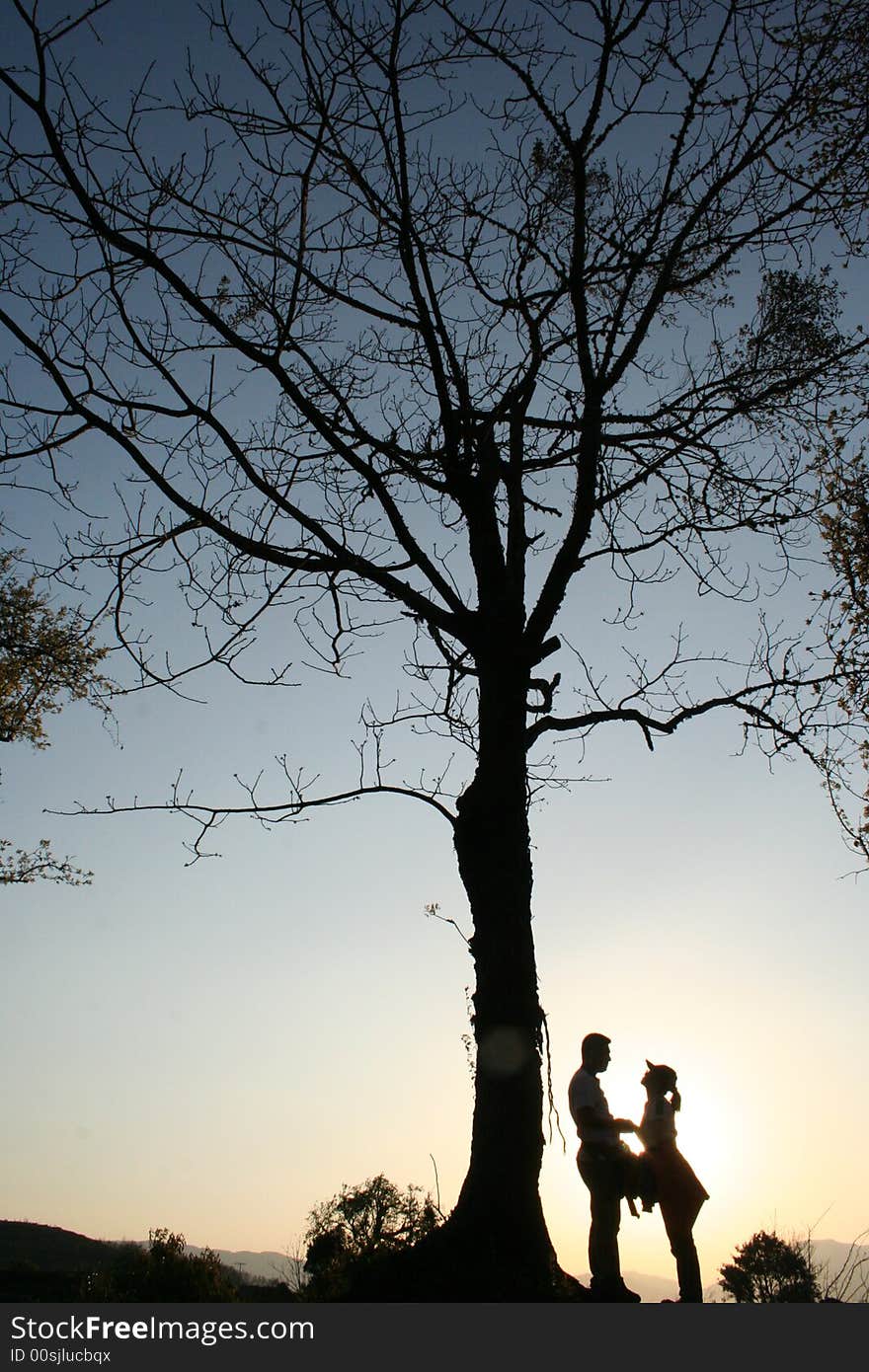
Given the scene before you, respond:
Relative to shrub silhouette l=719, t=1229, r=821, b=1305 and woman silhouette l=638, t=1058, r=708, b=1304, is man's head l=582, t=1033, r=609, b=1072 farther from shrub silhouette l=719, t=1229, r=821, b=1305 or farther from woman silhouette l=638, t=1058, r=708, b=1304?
shrub silhouette l=719, t=1229, r=821, b=1305

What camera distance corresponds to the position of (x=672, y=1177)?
683 centimetres

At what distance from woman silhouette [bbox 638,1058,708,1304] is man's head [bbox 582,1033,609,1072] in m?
0.29

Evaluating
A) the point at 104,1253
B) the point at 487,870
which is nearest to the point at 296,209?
the point at 487,870

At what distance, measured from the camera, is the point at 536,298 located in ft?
29.6

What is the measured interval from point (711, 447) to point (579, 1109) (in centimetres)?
562

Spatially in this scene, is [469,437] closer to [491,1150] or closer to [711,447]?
[711,447]

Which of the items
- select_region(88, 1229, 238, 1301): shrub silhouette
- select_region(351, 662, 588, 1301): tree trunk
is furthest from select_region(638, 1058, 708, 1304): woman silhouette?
select_region(88, 1229, 238, 1301): shrub silhouette

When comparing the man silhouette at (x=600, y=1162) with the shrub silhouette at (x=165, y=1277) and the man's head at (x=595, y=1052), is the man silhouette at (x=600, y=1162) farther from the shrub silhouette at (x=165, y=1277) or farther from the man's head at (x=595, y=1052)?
the shrub silhouette at (x=165, y=1277)

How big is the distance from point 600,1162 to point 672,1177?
18.5 inches

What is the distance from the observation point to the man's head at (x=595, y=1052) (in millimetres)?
7156

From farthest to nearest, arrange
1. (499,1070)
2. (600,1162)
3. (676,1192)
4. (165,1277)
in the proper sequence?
(165,1277) → (600,1162) → (676,1192) → (499,1070)

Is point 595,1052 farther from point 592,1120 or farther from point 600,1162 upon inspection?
point 600,1162

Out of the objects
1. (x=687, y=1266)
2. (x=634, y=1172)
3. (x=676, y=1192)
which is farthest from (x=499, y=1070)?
(x=687, y=1266)

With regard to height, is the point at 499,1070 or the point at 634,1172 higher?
the point at 499,1070
